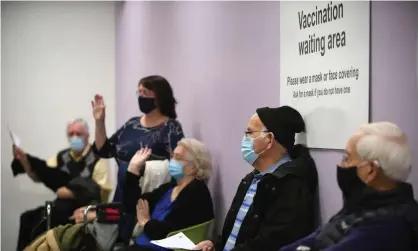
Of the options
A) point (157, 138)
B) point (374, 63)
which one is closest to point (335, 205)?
point (374, 63)

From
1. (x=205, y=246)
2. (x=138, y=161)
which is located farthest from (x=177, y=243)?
(x=138, y=161)

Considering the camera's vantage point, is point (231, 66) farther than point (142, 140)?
No

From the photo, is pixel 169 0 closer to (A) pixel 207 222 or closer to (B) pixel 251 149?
(A) pixel 207 222

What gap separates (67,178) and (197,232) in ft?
6.57

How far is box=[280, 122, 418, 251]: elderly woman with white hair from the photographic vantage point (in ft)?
6.57

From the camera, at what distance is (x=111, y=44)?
6289 millimetres

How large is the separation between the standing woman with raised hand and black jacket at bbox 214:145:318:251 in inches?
50.6

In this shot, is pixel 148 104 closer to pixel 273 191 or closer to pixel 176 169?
pixel 176 169

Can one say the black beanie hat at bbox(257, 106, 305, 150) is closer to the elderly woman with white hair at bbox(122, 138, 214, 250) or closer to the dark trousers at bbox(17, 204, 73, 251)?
the elderly woman with white hair at bbox(122, 138, 214, 250)

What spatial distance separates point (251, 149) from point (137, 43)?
9.46 feet

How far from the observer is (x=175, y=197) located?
371 cm

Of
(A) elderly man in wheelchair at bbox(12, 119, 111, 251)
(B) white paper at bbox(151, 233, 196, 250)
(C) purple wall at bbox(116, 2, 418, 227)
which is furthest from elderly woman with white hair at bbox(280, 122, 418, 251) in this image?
(A) elderly man in wheelchair at bbox(12, 119, 111, 251)

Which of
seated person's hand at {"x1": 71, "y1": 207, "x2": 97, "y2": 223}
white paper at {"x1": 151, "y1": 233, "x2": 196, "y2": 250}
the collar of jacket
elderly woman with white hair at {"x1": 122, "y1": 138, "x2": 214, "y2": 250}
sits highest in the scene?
the collar of jacket

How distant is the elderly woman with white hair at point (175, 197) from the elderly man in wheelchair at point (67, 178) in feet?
3.35
